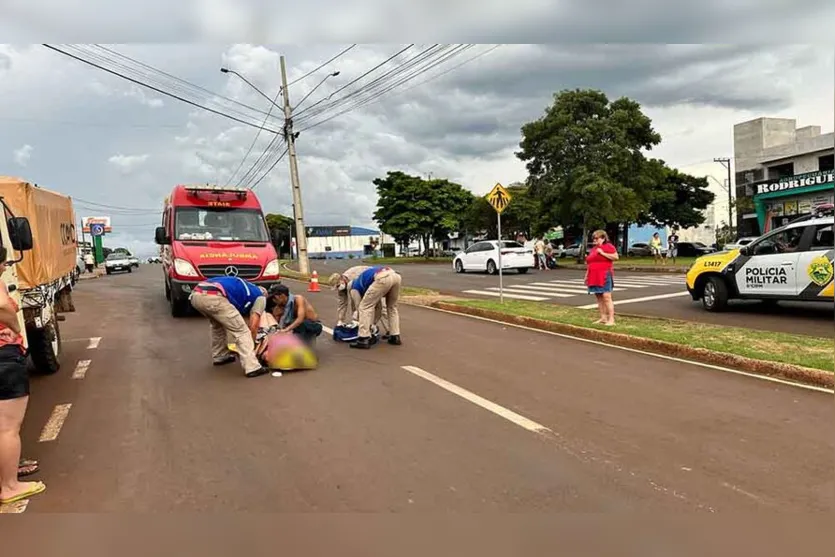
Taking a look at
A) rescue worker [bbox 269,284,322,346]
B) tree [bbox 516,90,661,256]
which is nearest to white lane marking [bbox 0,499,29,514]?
rescue worker [bbox 269,284,322,346]

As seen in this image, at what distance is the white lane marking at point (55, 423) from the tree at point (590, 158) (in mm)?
28110

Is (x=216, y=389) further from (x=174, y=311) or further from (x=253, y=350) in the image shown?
(x=174, y=311)

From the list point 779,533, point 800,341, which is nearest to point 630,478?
point 779,533

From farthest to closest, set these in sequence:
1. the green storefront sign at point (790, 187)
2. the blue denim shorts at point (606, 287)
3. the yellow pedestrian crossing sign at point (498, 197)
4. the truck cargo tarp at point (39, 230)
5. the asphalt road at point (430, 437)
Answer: the green storefront sign at point (790, 187), the yellow pedestrian crossing sign at point (498, 197), the blue denim shorts at point (606, 287), the truck cargo tarp at point (39, 230), the asphalt road at point (430, 437)

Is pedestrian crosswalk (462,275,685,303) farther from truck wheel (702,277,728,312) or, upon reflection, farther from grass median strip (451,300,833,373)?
grass median strip (451,300,833,373)

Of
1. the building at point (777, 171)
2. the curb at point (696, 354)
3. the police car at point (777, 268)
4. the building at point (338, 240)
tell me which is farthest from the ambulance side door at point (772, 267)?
the building at point (338, 240)

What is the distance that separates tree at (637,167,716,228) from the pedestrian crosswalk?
116 ft

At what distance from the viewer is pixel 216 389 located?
6.60m

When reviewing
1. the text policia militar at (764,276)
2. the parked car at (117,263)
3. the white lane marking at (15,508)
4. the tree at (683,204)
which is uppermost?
the tree at (683,204)

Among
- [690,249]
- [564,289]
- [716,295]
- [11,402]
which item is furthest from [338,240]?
[11,402]

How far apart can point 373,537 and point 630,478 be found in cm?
181

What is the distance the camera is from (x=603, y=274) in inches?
412

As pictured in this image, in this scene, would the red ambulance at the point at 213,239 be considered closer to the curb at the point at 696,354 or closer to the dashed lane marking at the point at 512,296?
the curb at the point at 696,354

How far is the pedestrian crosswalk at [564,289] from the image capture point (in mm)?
16469
